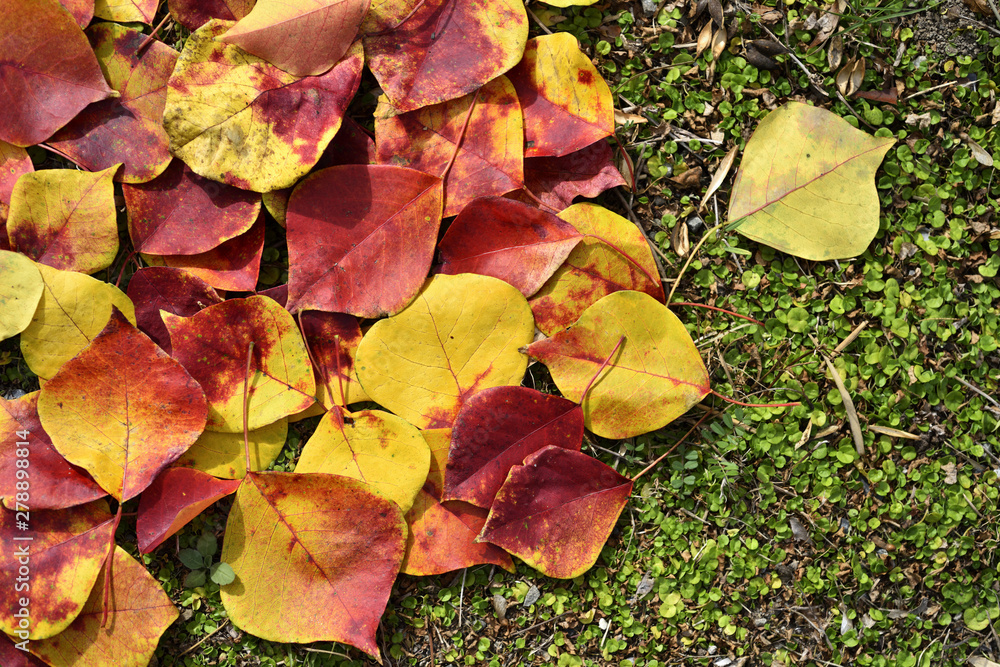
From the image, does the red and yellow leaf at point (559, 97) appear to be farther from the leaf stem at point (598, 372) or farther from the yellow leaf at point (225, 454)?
the yellow leaf at point (225, 454)

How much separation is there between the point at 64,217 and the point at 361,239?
0.71 metres

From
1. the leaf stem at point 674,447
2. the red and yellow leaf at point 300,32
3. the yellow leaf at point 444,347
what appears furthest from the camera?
the leaf stem at point 674,447

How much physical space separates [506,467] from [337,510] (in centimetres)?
40

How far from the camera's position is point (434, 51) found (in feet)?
5.08

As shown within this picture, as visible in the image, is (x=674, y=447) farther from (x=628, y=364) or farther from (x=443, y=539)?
(x=443, y=539)

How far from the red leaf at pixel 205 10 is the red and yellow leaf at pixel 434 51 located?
300 millimetres

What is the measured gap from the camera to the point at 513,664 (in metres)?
1.69

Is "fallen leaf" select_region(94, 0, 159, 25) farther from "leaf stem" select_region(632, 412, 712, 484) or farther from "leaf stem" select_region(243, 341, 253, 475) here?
"leaf stem" select_region(632, 412, 712, 484)

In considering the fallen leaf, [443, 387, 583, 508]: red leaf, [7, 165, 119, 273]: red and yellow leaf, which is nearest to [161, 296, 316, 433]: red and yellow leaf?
[7, 165, 119, 273]: red and yellow leaf

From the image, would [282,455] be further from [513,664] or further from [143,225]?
[513,664]

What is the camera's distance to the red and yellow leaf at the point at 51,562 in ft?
5.00

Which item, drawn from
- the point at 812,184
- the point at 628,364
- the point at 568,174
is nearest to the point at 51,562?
the point at 628,364

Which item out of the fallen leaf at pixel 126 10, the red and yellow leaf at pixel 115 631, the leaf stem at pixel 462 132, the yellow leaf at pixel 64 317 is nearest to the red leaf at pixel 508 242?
the leaf stem at pixel 462 132

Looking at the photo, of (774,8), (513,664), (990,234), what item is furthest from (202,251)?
(990,234)
